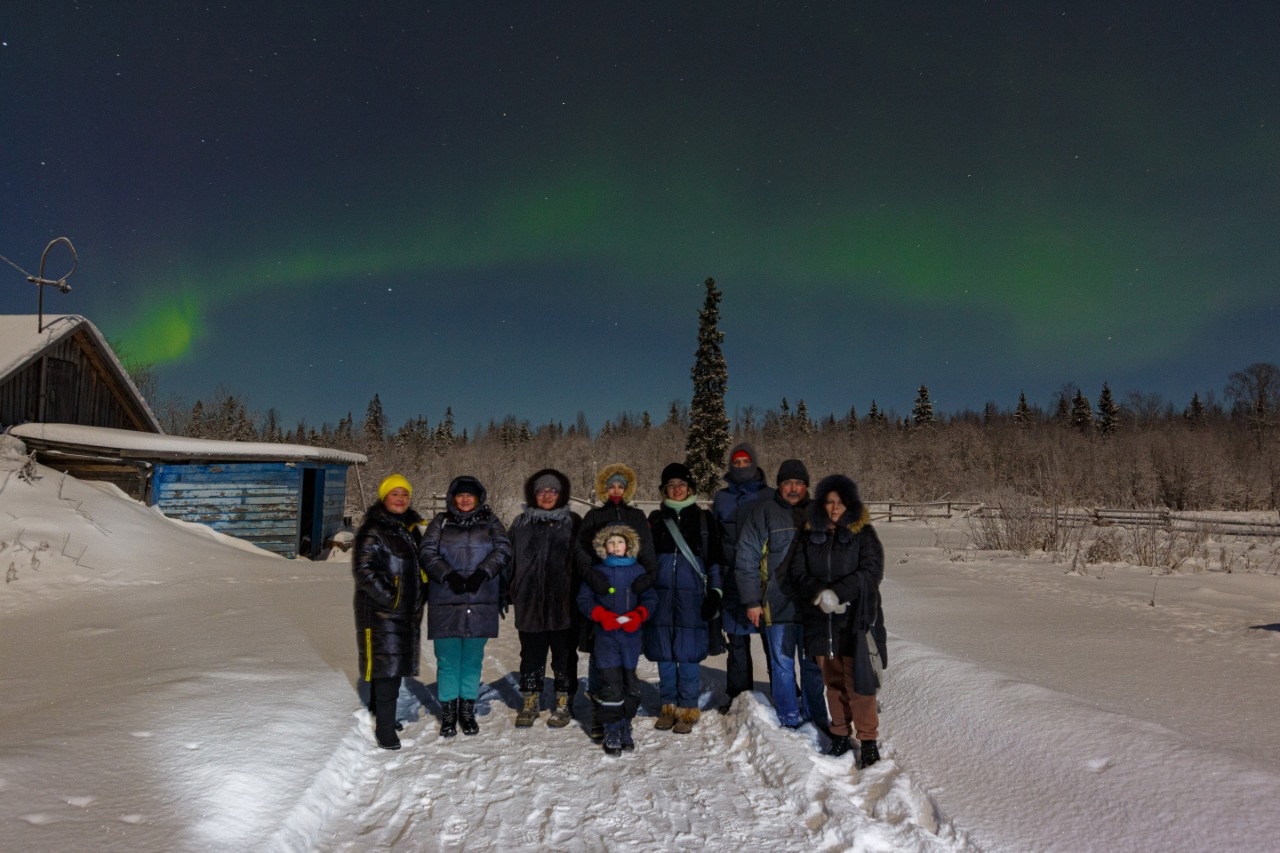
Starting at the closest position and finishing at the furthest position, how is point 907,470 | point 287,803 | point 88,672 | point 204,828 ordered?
1. point 204,828
2. point 287,803
3. point 88,672
4. point 907,470

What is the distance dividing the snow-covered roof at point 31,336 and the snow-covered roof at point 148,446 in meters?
1.71

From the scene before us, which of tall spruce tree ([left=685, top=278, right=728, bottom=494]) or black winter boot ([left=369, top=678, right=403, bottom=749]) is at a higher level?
tall spruce tree ([left=685, top=278, right=728, bottom=494])

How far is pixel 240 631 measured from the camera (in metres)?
→ 7.20

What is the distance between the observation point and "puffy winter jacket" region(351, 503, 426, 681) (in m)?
4.48

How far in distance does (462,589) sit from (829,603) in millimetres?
2506

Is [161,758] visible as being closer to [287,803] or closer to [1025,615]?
[287,803]

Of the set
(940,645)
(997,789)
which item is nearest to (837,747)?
(997,789)

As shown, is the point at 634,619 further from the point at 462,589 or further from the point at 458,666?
the point at 458,666

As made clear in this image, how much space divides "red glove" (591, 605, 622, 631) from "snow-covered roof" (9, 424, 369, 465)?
13.9 metres

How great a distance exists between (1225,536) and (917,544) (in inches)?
347

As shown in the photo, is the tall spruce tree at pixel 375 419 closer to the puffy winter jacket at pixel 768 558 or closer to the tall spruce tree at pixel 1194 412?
the puffy winter jacket at pixel 768 558

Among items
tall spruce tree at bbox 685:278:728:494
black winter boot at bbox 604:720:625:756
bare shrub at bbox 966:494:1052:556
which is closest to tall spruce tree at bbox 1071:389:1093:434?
tall spruce tree at bbox 685:278:728:494

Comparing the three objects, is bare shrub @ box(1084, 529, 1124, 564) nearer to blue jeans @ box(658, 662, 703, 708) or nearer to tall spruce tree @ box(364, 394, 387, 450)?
blue jeans @ box(658, 662, 703, 708)

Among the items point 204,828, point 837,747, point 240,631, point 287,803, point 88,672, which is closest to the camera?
point 204,828
